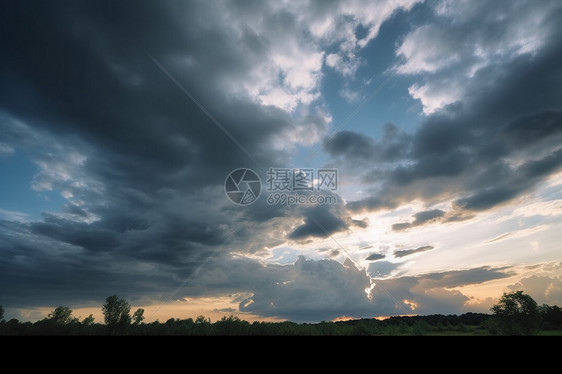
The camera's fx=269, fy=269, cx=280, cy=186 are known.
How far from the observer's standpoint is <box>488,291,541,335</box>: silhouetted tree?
13325 cm

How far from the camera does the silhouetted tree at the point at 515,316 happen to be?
133m

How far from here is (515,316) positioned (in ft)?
451

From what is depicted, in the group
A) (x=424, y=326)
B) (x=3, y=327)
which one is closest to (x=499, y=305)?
(x=424, y=326)
